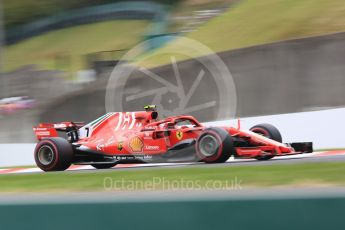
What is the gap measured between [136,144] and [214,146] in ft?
5.07

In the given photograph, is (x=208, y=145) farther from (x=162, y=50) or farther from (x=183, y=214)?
(x=162, y=50)

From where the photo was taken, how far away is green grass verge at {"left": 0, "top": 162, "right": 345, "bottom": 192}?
239 inches

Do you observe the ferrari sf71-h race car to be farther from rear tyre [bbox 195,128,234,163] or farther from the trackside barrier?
the trackside barrier

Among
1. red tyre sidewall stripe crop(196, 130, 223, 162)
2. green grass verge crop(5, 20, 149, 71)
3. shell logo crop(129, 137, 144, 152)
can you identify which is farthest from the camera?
green grass verge crop(5, 20, 149, 71)

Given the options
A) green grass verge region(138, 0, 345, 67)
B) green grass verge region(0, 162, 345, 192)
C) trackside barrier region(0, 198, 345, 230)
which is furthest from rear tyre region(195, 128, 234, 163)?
trackside barrier region(0, 198, 345, 230)

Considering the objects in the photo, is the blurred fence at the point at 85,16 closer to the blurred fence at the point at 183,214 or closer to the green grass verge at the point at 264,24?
the green grass verge at the point at 264,24

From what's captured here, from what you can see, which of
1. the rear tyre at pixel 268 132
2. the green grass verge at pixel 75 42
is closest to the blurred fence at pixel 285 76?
the rear tyre at pixel 268 132

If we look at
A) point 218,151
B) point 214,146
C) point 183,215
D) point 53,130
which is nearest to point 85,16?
point 53,130

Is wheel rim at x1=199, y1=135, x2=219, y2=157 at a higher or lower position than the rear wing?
lower

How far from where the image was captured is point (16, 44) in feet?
82.7

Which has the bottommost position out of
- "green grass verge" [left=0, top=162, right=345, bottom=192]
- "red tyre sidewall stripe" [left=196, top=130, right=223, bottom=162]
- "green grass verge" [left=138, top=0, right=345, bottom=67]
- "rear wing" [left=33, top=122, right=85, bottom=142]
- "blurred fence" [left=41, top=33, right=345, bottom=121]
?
"green grass verge" [left=0, top=162, right=345, bottom=192]

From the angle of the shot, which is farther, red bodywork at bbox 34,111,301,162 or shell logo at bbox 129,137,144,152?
shell logo at bbox 129,137,144,152

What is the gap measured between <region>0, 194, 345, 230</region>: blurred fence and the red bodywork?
731 cm

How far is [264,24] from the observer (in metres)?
18.2
